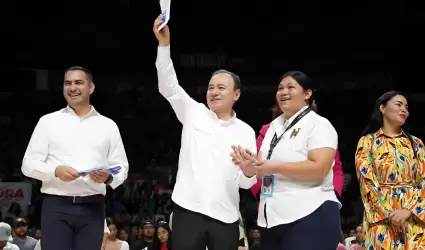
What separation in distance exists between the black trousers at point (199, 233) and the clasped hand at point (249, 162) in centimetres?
31

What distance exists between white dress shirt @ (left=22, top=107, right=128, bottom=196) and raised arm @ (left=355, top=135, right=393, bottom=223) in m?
1.41

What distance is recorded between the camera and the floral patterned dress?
4047 millimetres

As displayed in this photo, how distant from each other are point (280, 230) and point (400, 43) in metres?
9.05

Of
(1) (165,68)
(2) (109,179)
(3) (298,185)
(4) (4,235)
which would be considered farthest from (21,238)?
(3) (298,185)

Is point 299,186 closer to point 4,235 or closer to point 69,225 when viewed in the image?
point 69,225

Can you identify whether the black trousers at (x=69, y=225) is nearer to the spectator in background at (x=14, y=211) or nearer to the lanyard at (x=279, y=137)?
the lanyard at (x=279, y=137)

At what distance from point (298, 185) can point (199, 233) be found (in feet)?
1.77

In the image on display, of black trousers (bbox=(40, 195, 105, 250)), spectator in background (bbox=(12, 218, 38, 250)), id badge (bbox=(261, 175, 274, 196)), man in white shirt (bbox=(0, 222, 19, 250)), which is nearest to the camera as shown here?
id badge (bbox=(261, 175, 274, 196))

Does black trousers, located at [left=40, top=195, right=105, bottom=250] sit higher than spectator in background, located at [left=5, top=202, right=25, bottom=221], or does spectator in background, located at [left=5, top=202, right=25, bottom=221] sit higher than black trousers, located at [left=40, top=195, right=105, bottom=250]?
black trousers, located at [left=40, top=195, right=105, bottom=250]

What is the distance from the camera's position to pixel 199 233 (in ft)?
11.2

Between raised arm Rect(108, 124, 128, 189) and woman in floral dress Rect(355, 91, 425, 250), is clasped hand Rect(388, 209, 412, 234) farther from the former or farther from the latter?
raised arm Rect(108, 124, 128, 189)

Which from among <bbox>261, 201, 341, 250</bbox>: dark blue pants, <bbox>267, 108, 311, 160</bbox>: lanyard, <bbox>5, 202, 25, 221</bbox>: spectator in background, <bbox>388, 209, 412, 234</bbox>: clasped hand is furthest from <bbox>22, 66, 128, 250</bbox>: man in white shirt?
<bbox>5, 202, 25, 221</bbox>: spectator in background

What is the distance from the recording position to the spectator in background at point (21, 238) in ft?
27.0

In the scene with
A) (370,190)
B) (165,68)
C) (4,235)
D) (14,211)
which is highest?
(165,68)
